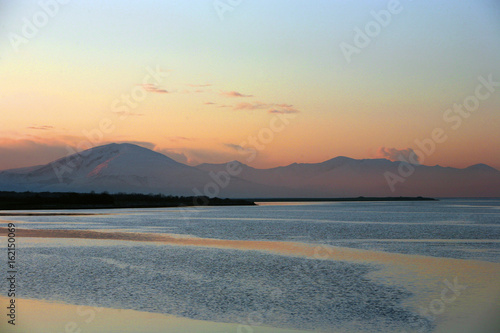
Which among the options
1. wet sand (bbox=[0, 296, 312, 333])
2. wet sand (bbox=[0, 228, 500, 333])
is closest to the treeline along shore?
A: wet sand (bbox=[0, 228, 500, 333])

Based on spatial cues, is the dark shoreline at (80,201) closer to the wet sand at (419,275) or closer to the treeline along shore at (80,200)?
the treeline along shore at (80,200)

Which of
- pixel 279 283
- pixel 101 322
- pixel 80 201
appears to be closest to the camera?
pixel 101 322

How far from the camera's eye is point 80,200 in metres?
117

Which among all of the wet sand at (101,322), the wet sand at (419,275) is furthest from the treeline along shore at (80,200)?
the wet sand at (101,322)

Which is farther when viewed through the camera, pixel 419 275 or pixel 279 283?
pixel 419 275

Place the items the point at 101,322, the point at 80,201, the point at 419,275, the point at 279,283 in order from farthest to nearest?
→ the point at 80,201 → the point at 419,275 → the point at 279,283 → the point at 101,322

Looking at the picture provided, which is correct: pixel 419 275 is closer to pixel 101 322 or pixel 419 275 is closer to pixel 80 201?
pixel 101 322

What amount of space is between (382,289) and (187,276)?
287 inches

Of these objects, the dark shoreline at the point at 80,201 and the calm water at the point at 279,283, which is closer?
the calm water at the point at 279,283

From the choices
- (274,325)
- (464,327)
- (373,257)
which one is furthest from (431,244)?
(274,325)

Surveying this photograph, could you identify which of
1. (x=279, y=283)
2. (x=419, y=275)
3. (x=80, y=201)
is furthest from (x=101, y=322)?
(x=80, y=201)

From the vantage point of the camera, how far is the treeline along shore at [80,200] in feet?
339

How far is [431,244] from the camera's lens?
111ft

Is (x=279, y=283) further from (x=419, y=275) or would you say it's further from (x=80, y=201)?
(x=80, y=201)
